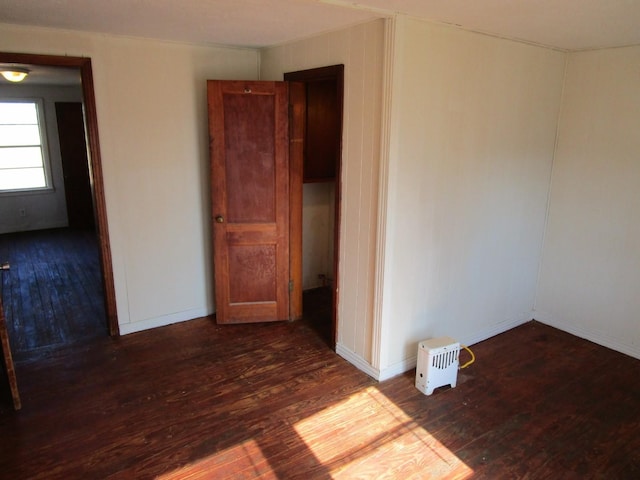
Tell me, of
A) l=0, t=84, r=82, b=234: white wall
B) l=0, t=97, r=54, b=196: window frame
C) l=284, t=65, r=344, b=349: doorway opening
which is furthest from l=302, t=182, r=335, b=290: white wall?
l=0, t=97, r=54, b=196: window frame

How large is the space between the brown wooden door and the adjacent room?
0.13 feet

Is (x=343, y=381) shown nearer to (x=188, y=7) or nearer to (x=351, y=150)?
(x=351, y=150)

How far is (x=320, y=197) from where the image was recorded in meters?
4.65

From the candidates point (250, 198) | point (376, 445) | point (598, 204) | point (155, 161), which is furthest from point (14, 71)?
point (598, 204)

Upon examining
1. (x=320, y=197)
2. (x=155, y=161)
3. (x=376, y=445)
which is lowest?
(x=376, y=445)

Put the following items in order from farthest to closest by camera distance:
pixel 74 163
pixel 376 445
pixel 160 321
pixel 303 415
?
1. pixel 74 163
2. pixel 160 321
3. pixel 303 415
4. pixel 376 445

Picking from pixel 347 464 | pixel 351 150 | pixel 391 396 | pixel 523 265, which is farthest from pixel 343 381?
pixel 523 265

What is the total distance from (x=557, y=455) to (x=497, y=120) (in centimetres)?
223

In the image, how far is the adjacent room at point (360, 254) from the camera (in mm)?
2477

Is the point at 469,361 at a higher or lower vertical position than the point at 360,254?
lower

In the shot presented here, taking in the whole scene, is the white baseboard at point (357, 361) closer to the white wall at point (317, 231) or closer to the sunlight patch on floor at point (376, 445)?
the sunlight patch on floor at point (376, 445)

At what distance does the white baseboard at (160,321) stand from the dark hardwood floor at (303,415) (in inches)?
7.7

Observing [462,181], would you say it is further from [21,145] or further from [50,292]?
[21,145]

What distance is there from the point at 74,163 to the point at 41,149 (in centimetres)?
52
